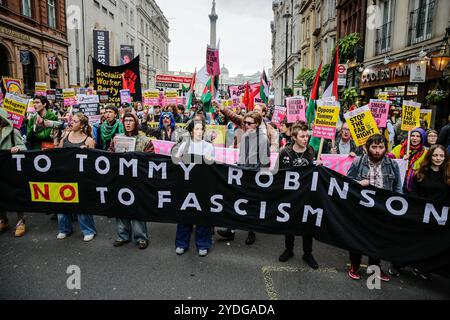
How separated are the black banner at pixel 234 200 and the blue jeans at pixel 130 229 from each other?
195 millimetres

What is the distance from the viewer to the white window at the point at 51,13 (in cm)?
2525

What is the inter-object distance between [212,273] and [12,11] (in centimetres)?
2476

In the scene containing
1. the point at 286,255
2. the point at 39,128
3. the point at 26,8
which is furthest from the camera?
the point at 26,8

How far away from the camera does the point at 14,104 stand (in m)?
5.00

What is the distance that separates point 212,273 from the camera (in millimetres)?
3715

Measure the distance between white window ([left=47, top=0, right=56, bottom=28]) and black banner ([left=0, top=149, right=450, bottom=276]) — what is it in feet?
87.1

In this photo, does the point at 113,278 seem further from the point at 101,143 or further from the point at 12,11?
the point at 12,11

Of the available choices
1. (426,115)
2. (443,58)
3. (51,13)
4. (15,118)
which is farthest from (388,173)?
(51,13)

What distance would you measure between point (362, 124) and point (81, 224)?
4.68 metres

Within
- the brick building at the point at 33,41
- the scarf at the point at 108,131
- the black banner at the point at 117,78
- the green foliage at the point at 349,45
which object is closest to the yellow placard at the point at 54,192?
the scarf at the point at 108,131

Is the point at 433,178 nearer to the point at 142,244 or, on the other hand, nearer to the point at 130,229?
the point at 142,244

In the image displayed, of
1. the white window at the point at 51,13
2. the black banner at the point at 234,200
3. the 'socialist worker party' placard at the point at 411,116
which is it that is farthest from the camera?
→ the white window at the point at 51,13

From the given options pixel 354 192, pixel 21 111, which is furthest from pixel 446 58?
pixel 21 111

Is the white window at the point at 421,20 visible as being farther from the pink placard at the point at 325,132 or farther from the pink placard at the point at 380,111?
the pink placard at the point at 325,132
